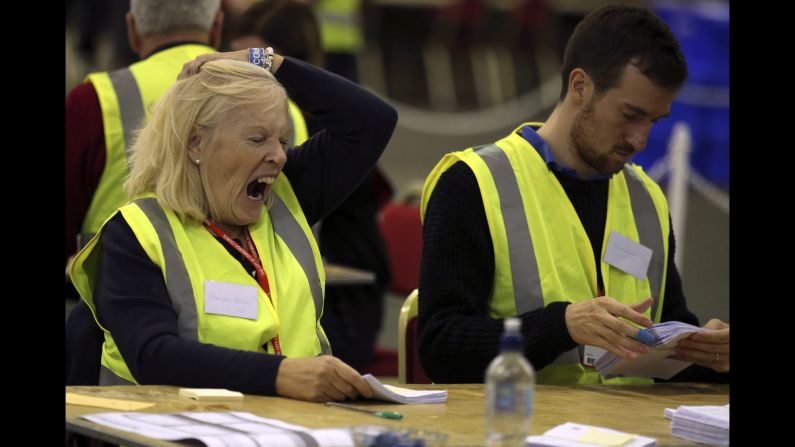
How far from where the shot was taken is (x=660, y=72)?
3486 millimetres

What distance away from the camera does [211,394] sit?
2605 millimetres

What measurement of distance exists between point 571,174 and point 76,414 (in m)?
1.62

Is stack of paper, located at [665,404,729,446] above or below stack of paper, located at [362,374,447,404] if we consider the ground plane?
below

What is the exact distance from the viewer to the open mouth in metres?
3.06

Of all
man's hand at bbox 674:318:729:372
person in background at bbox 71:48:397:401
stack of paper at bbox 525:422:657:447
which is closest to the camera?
stack of paper at bbox 525:422:657:447

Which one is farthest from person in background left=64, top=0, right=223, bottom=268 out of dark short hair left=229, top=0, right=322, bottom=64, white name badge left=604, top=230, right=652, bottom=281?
white name badge left=604, top=230, right=652, bottom=281

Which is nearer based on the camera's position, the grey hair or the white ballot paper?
the white ballot paper

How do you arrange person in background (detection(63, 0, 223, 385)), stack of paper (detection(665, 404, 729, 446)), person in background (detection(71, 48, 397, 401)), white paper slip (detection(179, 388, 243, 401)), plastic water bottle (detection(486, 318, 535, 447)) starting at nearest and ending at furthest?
plastic water bottle (detection(486, 318, 535, 447))
stack of paper (detection(665, 404, 729, 446))
white paper slip (detection(179, 388, 243, 401))
person in background (detection(71, 48, 397, 401))
person in background (detection(63, 0, 223, 385))

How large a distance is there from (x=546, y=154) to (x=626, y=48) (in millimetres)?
344

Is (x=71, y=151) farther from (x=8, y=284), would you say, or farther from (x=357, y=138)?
(x=8, y=284)

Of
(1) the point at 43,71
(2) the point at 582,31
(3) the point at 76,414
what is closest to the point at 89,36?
(2) the point at 582,31

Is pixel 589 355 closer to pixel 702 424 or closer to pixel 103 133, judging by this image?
pixel 702 424

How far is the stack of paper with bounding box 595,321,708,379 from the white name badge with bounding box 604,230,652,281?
309mm

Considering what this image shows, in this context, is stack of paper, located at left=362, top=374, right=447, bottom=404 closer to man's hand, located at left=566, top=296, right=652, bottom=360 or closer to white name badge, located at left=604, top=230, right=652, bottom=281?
man's hand, located at left=566, top=296, right=652, bottom=360
